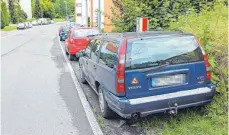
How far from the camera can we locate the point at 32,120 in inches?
204

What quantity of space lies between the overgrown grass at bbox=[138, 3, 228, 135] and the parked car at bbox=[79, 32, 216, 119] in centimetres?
25

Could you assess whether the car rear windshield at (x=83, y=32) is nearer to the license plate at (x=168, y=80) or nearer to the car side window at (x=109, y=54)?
the car side window at (x=109, y=54)

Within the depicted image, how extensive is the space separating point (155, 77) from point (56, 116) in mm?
2245

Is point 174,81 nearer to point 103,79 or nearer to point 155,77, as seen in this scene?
point 155,77

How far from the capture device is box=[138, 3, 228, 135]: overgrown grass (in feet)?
14.1

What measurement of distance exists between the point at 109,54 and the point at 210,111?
200cm

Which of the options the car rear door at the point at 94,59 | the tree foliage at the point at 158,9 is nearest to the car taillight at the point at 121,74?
the car rear door at the point at 94,59

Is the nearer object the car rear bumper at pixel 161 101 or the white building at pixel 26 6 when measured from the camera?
the car rear bumper at pixel 161 101

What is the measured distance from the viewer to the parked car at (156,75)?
427cm

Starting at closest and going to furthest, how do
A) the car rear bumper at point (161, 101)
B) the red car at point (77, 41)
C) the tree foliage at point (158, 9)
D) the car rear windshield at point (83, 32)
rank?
the car rear bumper at point (161, 101) < the tree foliage at point (158, 9) < the red car at point (77, 41) < the car rear windshield at point (83, 32)

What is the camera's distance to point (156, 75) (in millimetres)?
4309

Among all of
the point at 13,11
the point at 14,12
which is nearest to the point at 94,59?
the point at 13,11

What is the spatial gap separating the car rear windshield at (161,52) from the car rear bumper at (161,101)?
505 millimetres

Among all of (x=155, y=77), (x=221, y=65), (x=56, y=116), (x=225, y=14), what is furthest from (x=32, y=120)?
(x=225, y=14)
